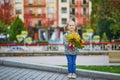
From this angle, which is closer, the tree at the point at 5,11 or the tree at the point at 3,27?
the tree at the point at 3,27

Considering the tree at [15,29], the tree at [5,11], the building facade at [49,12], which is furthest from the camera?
the building facade at [49,12]

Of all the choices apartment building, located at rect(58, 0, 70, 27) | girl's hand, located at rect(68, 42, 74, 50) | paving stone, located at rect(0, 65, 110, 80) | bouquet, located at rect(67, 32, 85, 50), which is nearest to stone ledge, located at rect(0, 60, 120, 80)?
paving stone, located at rect(0, 65, 110, 80)

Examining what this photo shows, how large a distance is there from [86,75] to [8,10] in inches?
1714

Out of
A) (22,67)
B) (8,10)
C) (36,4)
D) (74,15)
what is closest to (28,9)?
(36,4)

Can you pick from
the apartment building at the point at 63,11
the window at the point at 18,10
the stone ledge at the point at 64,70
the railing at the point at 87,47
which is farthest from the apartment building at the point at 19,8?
the stone ledge at the point at 64,70

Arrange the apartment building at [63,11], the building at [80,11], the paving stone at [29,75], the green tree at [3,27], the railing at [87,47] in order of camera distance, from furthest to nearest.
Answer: the building at [80,11] → the apartment building at [63,11] → the green tree at [3,27] → the railing at [87,47] → the paving stone at [29,75]

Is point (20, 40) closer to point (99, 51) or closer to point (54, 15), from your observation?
point (99, 51)

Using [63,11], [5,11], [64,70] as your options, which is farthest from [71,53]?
[63,11]

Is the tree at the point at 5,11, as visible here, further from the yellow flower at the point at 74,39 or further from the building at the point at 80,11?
the yellow flower at the point at 74,39

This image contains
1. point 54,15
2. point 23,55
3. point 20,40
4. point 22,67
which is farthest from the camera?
point 54,15

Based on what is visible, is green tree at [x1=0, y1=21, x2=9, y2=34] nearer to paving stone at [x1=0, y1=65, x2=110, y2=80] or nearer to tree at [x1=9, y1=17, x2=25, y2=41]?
tree at [x1=9, y1=17, x2=25, y2=41]

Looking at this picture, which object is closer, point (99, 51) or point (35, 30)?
point (99, 51)

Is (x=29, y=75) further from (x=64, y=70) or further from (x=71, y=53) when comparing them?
(x=71, y=53)

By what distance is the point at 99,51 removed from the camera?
80.2 feet
